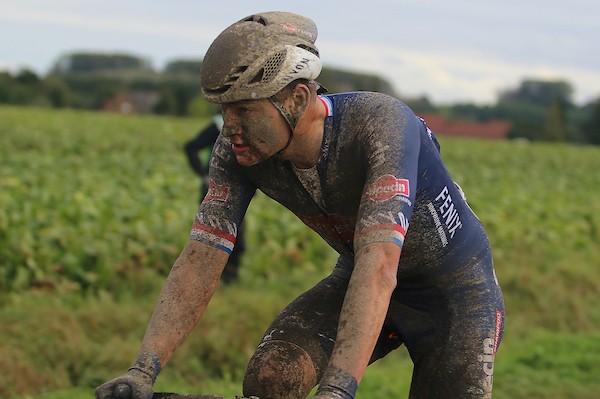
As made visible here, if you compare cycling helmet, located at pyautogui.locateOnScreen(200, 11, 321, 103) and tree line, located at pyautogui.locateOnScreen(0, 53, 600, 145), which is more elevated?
tree line, located at pyautogui.locateOnScreen(0, 53, 600, 145)

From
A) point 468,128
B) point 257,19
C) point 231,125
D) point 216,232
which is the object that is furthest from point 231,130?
point 468,128

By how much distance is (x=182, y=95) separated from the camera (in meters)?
93.0

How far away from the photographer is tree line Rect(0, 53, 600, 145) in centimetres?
7781

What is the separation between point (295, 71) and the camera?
3.35 metres

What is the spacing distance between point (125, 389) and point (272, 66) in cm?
114

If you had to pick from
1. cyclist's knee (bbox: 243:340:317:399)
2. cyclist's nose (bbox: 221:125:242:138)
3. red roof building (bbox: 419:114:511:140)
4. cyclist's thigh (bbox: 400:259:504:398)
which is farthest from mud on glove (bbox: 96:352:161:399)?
red roof building (bbox: 419:114:511:140)

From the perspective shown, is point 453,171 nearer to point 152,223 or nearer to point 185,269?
point 152,223

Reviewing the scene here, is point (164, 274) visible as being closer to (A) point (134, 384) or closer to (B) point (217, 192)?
(B) point (217, 192)

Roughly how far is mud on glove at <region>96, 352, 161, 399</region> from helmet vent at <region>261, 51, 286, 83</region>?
1031 mm

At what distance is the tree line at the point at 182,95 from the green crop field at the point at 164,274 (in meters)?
30.5

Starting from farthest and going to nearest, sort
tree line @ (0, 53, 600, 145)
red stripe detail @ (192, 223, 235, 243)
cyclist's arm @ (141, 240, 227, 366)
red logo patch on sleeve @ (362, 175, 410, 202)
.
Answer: tree line @ (0, 53, 600, 145) < red stripe detail @ (192, 223, 235, 243) < cyclist's arm @ (141, 240, 227, 366) < red logo patch on sleeve @ (362, 175, 410, 202)

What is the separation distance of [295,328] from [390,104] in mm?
946

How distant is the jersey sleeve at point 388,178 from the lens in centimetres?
316

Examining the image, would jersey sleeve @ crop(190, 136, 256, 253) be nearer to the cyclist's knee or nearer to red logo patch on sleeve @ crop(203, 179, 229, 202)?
red logo patch on sleeve @ crop(203, 179, 229, 202)
